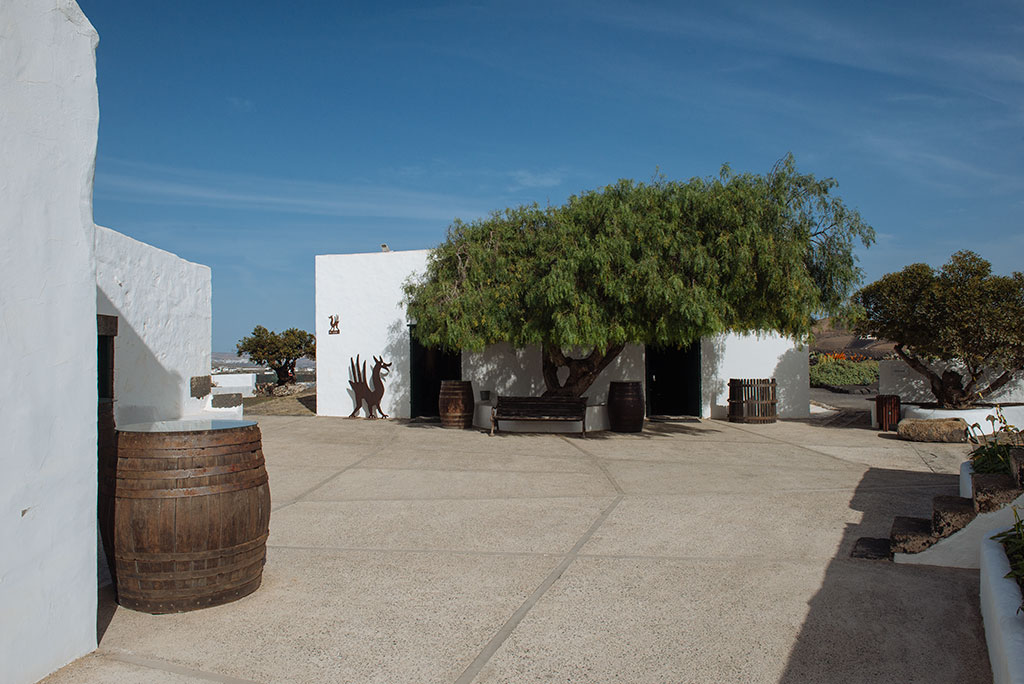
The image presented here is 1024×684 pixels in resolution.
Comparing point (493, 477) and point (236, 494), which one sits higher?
point (236, 494)

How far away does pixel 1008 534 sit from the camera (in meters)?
4.18

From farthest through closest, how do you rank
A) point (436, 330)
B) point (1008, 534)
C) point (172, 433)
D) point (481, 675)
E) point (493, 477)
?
point (436, 330) → point (493, 477) → point (1008, 534) → point (172, 433) → point (481, 675)

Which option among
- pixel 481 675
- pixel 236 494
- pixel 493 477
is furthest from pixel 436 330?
pixel 481 675

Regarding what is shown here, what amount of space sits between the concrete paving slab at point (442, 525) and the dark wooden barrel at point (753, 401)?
893 centimetres

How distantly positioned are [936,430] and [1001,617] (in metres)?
10.2

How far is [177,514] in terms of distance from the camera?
3779 mm

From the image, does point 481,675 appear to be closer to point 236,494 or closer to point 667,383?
point 236,494

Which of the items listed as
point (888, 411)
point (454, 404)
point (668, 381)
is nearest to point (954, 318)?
point (888, 411)

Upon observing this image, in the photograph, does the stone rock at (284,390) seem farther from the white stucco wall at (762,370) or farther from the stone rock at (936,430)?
the stone rock at (936,430)

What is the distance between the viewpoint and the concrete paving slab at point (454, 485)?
24.4 feet

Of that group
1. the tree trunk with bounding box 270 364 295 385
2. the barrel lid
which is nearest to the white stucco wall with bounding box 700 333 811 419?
the tree trunk with bounding box 270 364 295 385

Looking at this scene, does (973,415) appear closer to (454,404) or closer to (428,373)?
(454,404)

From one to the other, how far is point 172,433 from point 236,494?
496 mm

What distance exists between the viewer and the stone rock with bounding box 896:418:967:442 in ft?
38.8
